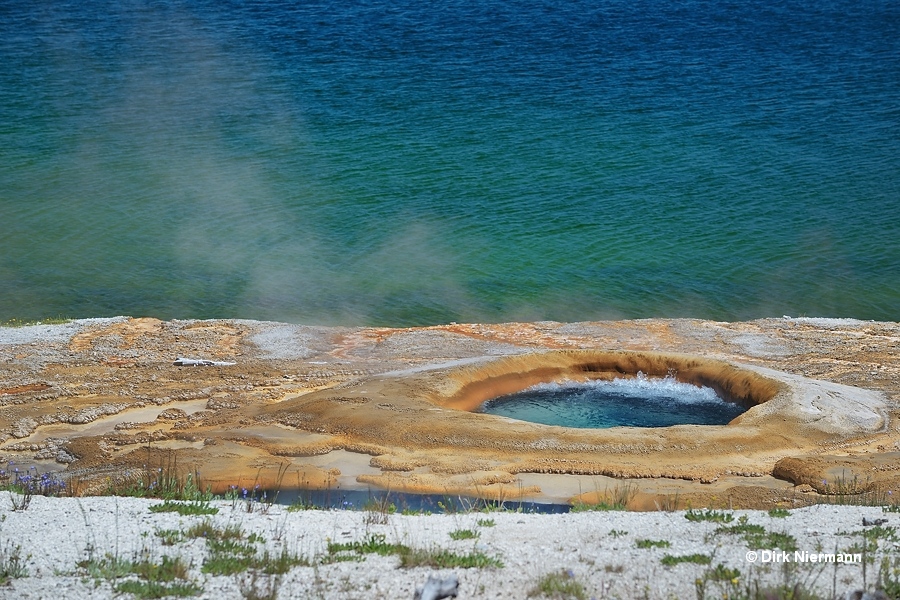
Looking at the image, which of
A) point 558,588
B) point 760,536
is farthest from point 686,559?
point 558,588

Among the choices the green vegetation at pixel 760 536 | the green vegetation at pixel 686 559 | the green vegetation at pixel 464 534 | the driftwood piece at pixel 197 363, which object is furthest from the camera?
the driftwood piece at pixel 197 363

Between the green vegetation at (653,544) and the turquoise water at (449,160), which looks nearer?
the green vegetation at (653,544)

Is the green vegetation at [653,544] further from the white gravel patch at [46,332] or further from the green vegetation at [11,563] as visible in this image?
the white gravel patch at [46,332]

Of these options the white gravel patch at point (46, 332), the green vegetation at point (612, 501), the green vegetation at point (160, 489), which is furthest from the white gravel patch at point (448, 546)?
the white gravel patch at point (46, 332)

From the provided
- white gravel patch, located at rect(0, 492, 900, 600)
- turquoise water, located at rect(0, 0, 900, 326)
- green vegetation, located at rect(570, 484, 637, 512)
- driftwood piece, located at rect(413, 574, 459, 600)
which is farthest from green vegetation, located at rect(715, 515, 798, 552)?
turquoise water, located at rect(0, 0, 900, 326)

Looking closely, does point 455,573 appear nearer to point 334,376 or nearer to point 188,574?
point 188,574
